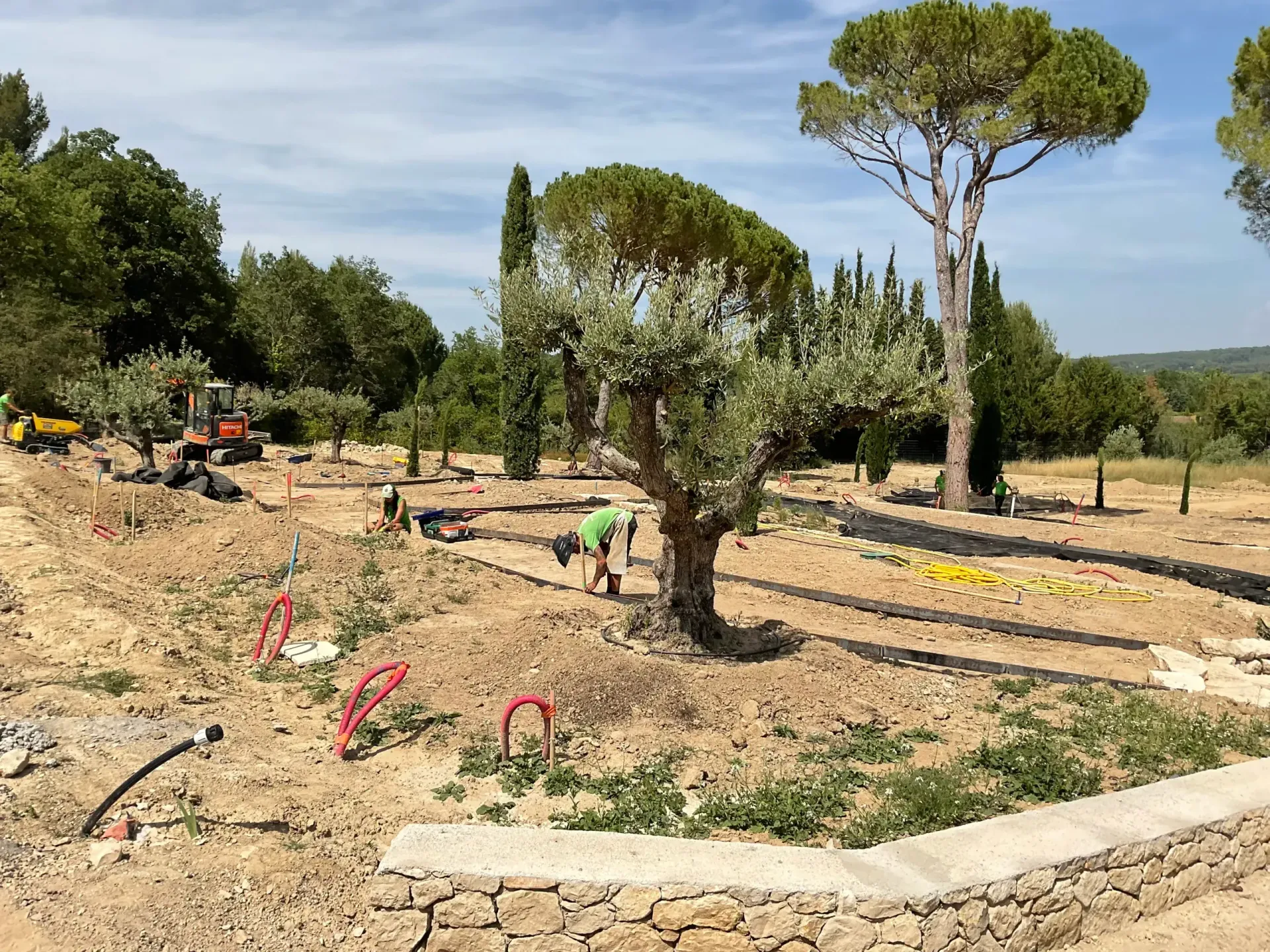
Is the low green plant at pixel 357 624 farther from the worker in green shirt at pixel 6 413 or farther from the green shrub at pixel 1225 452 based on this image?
the green shrub at pixel 1225 452

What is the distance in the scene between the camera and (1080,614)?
38.0ft

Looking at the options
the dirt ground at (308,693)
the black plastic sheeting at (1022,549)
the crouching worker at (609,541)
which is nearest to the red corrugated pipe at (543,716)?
the dirt ground at (308,693)

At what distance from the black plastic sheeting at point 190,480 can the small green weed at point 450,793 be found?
13.1m

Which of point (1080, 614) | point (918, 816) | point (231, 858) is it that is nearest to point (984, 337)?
point (1080, 614)

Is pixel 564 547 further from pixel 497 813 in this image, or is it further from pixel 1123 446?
pixel 1123 446

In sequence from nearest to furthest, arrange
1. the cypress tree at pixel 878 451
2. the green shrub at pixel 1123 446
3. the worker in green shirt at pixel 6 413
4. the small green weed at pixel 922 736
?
the small green weed at pixel 922 736 < the worker in green shirt at pixel 6 413 < the cypress tree at pixel 878 451 < the green shrub at pixel 1123 446

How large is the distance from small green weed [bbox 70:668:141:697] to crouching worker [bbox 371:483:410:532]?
24.0ft

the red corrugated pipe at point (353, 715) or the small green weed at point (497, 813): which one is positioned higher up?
the red corrugated pipe at point (353, 715)

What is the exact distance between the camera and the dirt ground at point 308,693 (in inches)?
165

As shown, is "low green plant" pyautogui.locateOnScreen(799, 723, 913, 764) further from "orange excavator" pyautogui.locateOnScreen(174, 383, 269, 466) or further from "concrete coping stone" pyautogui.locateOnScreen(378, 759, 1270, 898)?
"orange excavator" pyautogui.locateOnScreen(174, 383, 269, 466)

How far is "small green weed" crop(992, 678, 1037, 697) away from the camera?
796 cm

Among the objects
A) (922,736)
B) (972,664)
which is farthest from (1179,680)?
(922,736)

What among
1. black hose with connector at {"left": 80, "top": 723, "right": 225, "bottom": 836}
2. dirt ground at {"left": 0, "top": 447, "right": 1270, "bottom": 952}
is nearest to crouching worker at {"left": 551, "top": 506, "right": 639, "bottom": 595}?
dirt ground at {"left": 0, "top": 447, "right": 1270, "bottom": 952}

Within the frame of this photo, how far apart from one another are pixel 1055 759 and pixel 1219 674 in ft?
13.4
